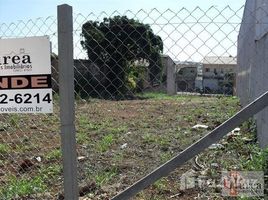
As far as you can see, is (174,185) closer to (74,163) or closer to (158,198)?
(158,198)

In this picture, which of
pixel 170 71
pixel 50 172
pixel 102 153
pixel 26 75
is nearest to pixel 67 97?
pixel 26 75

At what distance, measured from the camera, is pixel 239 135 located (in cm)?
688

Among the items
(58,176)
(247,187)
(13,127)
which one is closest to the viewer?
(247,187)

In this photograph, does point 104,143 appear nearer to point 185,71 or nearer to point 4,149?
point 4,149

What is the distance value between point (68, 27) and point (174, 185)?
9.03 feet

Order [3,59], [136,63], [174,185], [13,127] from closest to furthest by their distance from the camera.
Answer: [3,59]
[136,63]
[174,185]
[13,127]

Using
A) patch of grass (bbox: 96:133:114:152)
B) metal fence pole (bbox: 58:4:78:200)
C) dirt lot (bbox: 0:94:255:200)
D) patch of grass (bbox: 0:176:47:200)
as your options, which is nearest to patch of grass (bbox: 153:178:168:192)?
dirt lot (bbox: 0:94:255:200)

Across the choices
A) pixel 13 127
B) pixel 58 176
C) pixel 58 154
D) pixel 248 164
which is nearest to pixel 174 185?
pixel 248 164

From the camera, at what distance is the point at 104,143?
712 centimetres

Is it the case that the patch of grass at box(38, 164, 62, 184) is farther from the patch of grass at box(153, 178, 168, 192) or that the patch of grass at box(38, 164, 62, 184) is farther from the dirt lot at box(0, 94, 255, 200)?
the patch of grass at box(153, 178, 168, 192)

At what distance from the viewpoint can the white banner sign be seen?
2.44 m

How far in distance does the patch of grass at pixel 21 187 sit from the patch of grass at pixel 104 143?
1900 millimetres

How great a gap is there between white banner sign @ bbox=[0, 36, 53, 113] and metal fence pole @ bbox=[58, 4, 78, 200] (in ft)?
0.78

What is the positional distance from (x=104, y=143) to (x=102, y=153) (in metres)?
0.82
